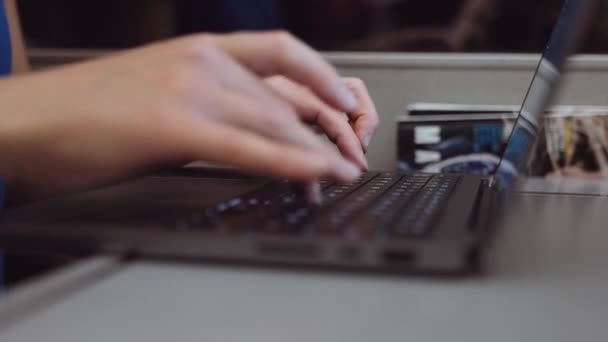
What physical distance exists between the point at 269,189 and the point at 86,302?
0.89ft

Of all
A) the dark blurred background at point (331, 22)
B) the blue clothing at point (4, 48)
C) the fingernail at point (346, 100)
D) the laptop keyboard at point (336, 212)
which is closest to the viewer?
the laptop keyboard at point (336, 212)

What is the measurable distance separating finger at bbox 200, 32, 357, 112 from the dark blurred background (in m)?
0.67

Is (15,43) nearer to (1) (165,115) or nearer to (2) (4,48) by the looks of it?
(2) (4,48)

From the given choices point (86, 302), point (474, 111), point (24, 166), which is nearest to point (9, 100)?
point (24, 166)

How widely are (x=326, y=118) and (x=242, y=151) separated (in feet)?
1.01

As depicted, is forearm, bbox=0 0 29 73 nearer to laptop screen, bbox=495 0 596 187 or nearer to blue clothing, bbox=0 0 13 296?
blue clothing, bbox=0 0 13 296

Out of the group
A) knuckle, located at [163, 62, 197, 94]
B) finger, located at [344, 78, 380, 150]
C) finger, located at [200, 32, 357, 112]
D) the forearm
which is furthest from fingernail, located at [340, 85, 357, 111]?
the forearm

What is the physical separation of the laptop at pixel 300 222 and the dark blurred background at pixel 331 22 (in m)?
0.49

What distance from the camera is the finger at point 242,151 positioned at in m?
0.38

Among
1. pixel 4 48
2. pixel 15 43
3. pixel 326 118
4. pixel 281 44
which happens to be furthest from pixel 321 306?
pixel 15 43

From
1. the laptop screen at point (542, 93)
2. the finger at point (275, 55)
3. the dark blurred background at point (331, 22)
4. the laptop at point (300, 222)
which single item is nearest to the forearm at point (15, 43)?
the dark blurred background at point (331, 22)

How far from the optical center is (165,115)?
0.38 m

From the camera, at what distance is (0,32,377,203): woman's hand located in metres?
0.38

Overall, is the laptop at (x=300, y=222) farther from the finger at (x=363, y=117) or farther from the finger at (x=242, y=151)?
the finger at (x=363, y=117)
